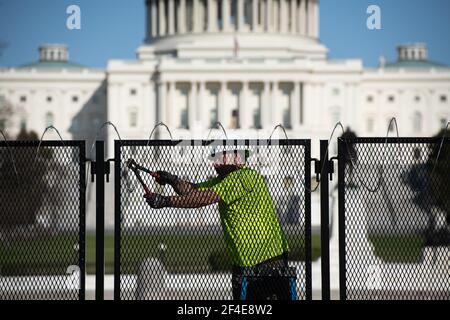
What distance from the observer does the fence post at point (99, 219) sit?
9.28 m

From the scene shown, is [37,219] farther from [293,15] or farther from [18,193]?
[293,15]

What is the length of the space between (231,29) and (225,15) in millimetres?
1688

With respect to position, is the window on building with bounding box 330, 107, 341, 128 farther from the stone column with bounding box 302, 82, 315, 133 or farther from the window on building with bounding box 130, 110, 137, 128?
the window on building with bounding box 130, 110, 137, 128

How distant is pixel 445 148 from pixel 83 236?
3374mm

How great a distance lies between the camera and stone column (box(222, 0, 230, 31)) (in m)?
105

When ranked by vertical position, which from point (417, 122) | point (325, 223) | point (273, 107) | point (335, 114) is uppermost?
point (325, 223)

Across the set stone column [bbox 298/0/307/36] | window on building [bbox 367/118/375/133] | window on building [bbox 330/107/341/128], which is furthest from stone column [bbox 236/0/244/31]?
window on building [bbox 367/118/375/133]

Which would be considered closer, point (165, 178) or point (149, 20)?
point (165, 178)

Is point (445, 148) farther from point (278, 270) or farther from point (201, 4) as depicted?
point (201, 4)

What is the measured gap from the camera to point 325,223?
9445 mm

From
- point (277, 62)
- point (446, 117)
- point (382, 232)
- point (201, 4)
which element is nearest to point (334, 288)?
point (382, 232)

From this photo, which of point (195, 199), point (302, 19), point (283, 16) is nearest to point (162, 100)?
point (283, 16)

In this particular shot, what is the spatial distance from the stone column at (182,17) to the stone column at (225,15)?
3959 millimetres

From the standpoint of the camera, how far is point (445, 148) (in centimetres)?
1002
